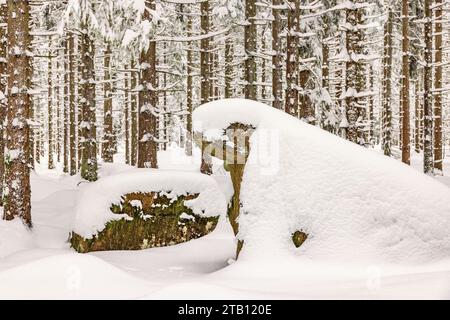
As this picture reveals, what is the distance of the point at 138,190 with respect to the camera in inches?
341

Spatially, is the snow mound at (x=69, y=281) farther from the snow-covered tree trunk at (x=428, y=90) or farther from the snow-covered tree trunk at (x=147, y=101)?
the snow-covered tree trunk at (x=428, y=90)

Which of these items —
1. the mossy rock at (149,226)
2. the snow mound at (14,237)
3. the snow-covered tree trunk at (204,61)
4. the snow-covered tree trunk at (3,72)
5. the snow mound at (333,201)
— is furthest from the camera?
the snow-covered tree trunk at (204,61)

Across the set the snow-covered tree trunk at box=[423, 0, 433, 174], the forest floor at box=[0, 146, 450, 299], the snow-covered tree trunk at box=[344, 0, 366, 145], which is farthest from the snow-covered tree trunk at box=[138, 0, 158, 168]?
the snow-covered tree trunk at box=[423, 0, 433, 174]

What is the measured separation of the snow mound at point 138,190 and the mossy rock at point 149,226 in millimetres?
97

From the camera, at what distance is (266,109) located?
676cm

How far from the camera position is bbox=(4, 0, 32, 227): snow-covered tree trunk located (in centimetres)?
962

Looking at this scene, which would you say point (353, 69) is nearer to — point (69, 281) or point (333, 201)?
point (333, 201)

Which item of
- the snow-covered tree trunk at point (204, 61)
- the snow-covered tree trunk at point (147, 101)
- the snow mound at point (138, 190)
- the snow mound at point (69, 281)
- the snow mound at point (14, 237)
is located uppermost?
the snow-covered tree trunk at point (204, 61)

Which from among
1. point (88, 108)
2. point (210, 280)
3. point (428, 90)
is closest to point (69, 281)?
point (210, 280)

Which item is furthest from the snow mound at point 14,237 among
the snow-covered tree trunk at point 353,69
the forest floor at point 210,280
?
the snow-covered tree trunk at point 353,69

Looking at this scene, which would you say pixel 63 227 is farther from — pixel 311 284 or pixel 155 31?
pixel 311 284

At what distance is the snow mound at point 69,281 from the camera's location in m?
4.76

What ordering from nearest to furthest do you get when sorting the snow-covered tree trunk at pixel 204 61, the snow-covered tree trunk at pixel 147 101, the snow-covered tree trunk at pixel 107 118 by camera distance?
the snow-covered tree trunk at pixel 147 101
the snow-covered tree trunk at pixel 204 61
the snow-covered tree trunk at pixel 107 118

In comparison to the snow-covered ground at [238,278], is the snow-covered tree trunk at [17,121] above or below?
above
